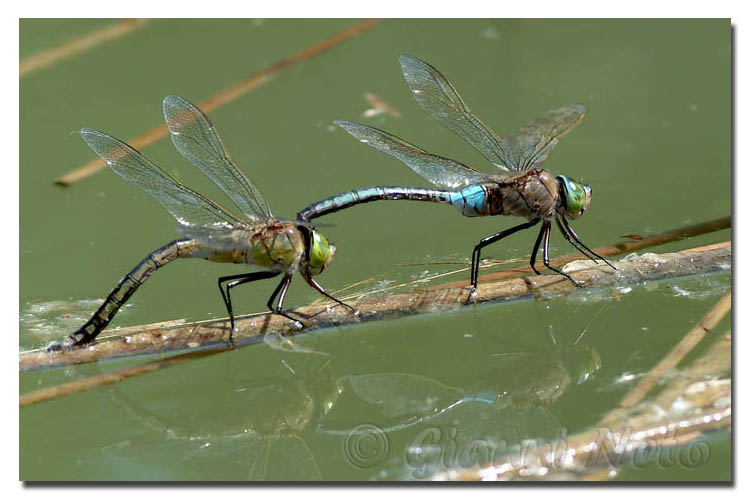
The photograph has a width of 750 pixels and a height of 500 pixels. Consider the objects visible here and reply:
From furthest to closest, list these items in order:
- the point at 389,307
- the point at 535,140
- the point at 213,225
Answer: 1. the point at 535,140
2. the point at 213,225
3. the point at 389,307

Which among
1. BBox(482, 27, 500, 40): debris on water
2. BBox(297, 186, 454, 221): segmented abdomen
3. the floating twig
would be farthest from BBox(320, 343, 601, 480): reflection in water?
the floating twig

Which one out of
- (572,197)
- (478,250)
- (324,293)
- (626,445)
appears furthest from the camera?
(572,197)

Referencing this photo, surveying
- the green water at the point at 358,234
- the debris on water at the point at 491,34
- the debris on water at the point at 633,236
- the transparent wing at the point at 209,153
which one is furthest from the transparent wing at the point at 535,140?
the debris on water at the point at 491,34

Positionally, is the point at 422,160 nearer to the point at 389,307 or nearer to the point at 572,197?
the point at 572,197

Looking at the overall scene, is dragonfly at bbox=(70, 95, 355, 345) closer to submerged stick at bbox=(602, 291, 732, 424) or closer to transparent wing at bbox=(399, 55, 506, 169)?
transparent wing at bbox=(399, 55, 506, 169)

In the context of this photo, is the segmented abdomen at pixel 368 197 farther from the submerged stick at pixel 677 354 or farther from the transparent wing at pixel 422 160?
the submerged stick at pixel 677 354

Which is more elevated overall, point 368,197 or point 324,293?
point 368,197

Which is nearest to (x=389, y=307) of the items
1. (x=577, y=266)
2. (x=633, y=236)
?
(x=577, y=266)
